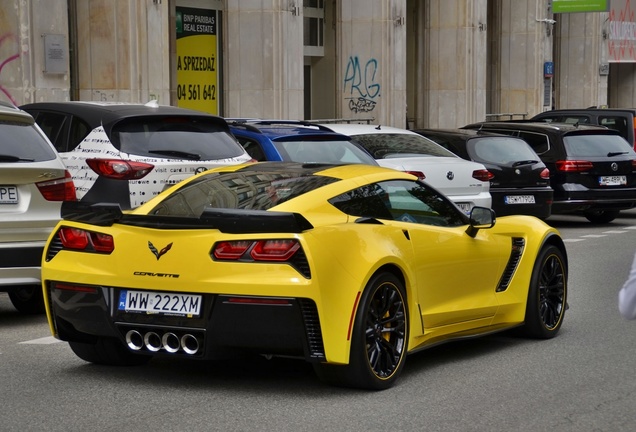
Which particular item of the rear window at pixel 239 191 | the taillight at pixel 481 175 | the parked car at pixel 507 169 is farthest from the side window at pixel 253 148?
the parked car at pixel 507 169

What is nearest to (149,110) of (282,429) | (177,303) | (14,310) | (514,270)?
(14,310)

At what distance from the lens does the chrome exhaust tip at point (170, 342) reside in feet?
23.4

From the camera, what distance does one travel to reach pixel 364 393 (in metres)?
7.21

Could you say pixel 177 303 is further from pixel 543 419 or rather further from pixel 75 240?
pixel 543 419

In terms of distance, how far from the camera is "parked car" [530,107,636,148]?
24.4 meters

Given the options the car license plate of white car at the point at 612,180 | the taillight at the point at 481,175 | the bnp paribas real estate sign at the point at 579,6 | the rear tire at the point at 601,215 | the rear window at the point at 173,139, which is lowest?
the rear tire at the point at 601,215

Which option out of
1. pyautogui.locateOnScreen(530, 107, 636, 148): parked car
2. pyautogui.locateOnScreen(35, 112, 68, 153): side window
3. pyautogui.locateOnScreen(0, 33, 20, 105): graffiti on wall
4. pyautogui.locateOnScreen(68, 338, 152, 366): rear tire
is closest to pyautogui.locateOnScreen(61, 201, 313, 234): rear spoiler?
pyautogui.locateOnScreen(68, 338, 152, 366): rear tire

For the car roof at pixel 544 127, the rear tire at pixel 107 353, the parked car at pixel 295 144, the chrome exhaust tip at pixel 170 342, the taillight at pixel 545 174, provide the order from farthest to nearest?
the car roof at pixel 544 127 → the taillight at pixel 545 174 → the parked car at pixel 295 144 → the rear tire at pixel 107 353 → the chrome exhaust tip at pixel 170 342

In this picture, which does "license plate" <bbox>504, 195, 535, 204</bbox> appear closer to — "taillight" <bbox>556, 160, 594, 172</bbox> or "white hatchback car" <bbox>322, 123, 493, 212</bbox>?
"taillight" <bbox>556, 160, 594, 172</bbox>

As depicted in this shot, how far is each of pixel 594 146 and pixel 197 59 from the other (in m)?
11.0

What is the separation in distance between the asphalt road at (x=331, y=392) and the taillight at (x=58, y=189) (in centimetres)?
106

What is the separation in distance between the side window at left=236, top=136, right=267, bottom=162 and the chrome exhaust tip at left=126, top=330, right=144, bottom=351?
6.00 m

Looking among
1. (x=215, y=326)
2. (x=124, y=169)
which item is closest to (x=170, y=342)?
(x=215, y=326)

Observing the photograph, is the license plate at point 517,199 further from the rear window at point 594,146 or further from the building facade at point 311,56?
the building facade at point 311,56
